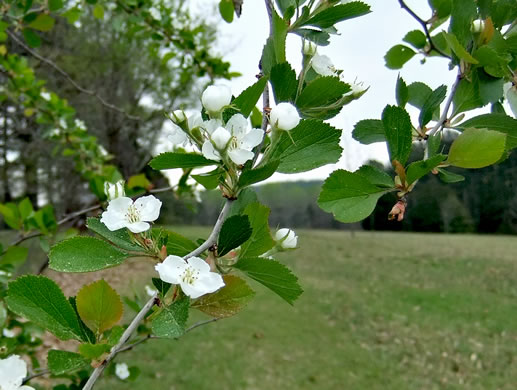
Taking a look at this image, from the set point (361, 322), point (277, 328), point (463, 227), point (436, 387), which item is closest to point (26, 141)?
point (277, 328)

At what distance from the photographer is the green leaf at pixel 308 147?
47 centimetres

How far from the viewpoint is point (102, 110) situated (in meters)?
10.4

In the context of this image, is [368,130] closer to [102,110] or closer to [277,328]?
[277,328]

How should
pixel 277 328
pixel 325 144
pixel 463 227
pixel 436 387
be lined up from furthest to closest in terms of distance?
pixel 463 227 → pixel 277 328 → pixel 436 387 → pixel 325 144

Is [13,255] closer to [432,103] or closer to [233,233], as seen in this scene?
[233,233]

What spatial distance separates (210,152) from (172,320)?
17 cm

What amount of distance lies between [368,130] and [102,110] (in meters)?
10.7

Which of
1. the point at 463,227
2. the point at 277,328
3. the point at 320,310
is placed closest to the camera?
the point at 277,328

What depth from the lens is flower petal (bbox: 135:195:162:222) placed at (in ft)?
1.59

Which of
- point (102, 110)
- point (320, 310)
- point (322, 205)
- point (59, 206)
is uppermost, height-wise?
point (102, 110)

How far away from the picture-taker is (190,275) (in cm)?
44

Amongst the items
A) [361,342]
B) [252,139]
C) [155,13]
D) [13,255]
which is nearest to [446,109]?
[252,139]

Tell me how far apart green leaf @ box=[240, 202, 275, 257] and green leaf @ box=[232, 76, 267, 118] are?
100 mm

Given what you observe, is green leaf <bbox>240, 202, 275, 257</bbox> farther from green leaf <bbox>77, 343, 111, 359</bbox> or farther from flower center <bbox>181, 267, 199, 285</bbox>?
green leaf <bbox>77, 343, 111, 359</bbox>
